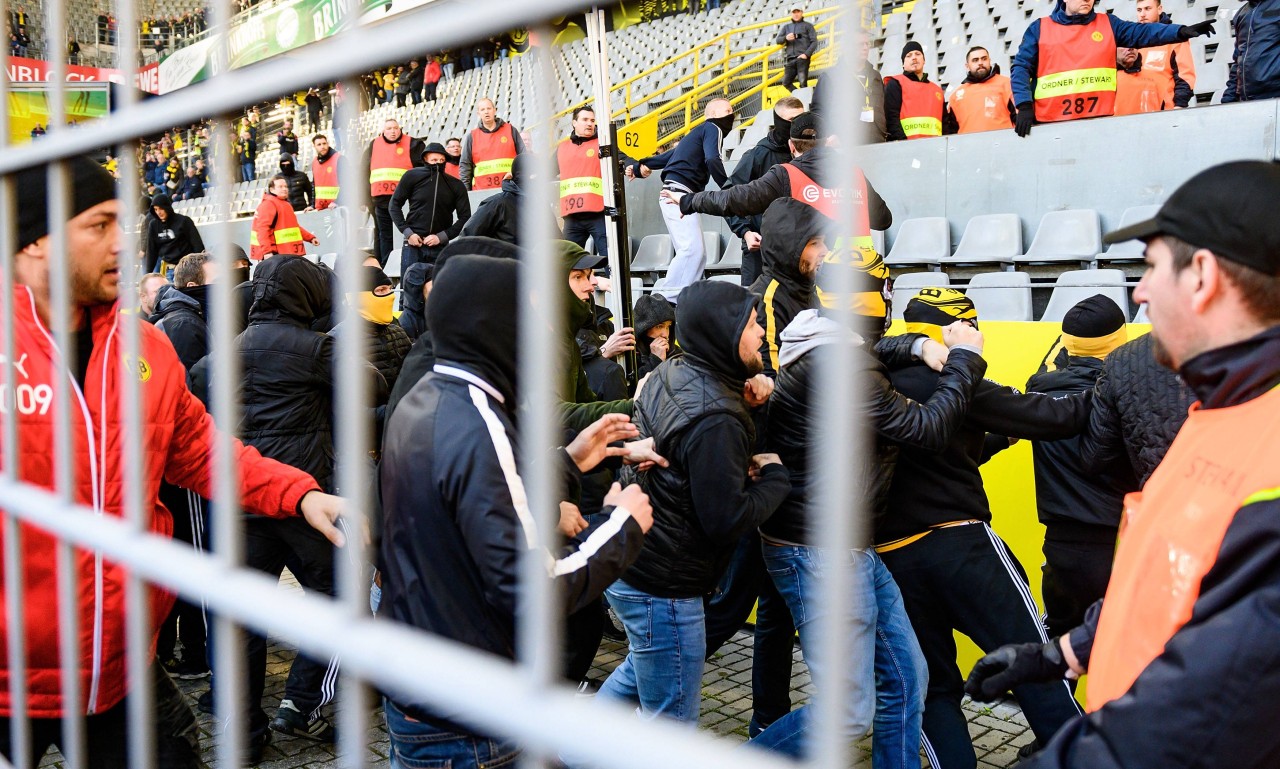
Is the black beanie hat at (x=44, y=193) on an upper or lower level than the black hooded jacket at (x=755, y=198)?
lower

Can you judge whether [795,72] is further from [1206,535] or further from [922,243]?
[1206,535]

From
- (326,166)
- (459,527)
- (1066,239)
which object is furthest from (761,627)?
(1066,239)

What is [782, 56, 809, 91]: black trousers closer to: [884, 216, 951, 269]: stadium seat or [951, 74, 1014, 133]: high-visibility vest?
[951, 74, 1014, 133]: high-visibility vest

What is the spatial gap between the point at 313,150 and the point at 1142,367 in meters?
2.33

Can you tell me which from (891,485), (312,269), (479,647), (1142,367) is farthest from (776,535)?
(312,269)

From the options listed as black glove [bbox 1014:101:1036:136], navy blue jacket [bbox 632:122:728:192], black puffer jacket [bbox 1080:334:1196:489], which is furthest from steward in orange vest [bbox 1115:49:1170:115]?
black puffer jacket [bbox 1080:334:1196:489]

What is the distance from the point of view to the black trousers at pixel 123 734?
6.70 ft

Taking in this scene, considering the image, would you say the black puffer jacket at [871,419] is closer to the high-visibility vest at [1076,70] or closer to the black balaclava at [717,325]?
the black balaclava at [717,325]

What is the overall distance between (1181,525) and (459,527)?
108cm

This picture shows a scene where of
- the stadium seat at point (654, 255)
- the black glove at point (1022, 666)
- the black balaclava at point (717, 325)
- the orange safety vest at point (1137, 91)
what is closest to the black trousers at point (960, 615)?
the black balaclava at point (717, 325)

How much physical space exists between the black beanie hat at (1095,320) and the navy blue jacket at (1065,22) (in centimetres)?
498

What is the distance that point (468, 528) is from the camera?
68.4 inches

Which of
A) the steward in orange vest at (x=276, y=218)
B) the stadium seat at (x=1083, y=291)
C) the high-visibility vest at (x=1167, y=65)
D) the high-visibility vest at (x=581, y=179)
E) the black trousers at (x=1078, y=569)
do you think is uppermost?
the high-visibility vest at (x=1167, y=65)

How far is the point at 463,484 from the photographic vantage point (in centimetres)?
176
